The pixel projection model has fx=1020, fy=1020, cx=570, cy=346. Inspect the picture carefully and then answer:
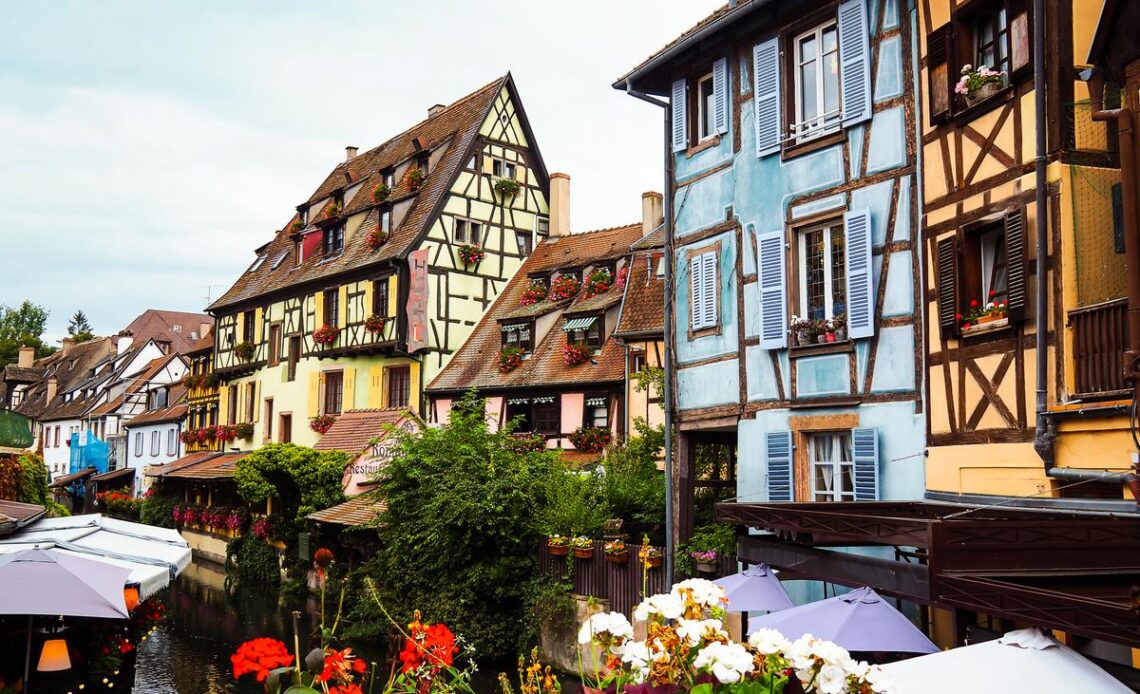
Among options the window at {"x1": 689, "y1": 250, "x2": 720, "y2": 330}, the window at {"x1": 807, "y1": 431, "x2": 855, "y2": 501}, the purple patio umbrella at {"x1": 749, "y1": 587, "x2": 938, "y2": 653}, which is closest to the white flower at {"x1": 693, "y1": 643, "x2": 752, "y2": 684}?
the purple patio umbrella at {"x1": 749, "y1": 587, "x2": 938, "y2": 653}

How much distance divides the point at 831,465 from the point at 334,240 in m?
25.1

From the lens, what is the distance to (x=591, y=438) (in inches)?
918

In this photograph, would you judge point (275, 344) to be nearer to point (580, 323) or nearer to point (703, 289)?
point (580, 323)

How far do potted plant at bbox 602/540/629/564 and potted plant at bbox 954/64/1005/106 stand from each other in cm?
793

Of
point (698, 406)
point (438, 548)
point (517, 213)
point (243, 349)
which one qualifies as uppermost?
point (517, 213)

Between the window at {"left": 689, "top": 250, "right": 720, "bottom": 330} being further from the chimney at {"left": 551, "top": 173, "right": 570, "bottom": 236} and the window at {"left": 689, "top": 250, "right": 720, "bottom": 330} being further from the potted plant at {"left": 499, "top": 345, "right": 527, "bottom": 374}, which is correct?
the chimney at {"left": 551, "top": 173, "right": 570, "bottom": 236}

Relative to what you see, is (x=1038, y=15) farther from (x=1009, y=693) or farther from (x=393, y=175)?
(x=393, y=175)

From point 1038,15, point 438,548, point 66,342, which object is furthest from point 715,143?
point 66,342

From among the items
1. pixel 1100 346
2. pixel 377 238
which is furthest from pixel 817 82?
pixel 377 238

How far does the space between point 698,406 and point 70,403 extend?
2236 inches

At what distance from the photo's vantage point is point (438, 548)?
58.3 feet

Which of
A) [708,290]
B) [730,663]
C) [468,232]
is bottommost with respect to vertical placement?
[730,663]

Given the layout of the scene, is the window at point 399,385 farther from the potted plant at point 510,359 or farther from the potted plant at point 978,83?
the potted plant at point 978,83

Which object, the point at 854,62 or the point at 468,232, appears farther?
the point at 468,232
